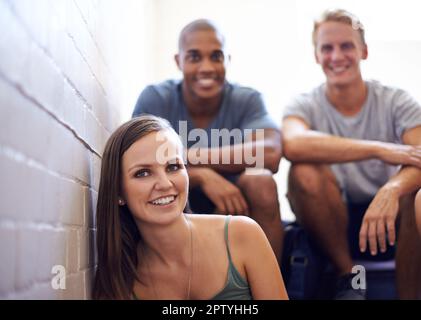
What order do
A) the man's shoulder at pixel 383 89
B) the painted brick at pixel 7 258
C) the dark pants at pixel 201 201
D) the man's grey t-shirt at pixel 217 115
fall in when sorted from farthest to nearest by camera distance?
the man's shoulder at pixel 383 89, the man's grey t-shirt at pixel 217 115, the dark pants at pixel 201 201, the painted brick at pixel 7 258

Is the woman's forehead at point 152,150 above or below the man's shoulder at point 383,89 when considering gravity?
below

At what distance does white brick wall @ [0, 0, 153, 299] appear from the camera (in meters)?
0.73

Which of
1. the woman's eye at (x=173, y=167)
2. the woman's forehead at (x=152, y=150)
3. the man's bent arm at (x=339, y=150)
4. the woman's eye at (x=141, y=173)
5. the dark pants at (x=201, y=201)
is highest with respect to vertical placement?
the man's bent arm at (x=339, y=150)

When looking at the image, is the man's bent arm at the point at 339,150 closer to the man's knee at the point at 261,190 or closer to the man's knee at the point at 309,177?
the man's knee at the point at 309,177

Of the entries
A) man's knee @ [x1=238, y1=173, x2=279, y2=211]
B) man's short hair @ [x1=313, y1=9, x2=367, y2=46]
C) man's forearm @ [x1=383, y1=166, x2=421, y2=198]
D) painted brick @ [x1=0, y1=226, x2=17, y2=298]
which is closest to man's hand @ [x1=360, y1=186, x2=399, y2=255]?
man's forearm @ [x1=383, y1=166, x2=421, y2=198]

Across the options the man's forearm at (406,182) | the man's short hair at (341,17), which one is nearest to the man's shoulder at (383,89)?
the man's short hair at (341,17)

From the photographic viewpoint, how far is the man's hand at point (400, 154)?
1.78 meters

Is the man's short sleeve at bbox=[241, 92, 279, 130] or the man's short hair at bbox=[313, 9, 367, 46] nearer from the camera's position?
the man's short sleeve at bbox=[241, 92, 279, 130]

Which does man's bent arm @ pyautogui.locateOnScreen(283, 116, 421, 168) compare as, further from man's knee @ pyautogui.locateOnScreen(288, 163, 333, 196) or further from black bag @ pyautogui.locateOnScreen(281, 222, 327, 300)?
black bag @ pyautogui.locateOnScreen(281, 222, 327, 300)

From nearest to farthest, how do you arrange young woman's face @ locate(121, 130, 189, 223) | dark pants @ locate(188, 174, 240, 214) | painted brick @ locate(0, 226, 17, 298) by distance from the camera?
painted brick @ locate(0, 226, 17, 298) < young woman's face @ locate(121, 130, 189, 223) < dark pants @ locate(188, 174, 240, 214)

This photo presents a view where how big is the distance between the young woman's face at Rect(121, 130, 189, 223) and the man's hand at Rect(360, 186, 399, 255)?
619mm

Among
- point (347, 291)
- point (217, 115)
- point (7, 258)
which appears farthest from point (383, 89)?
point (7, 258)
